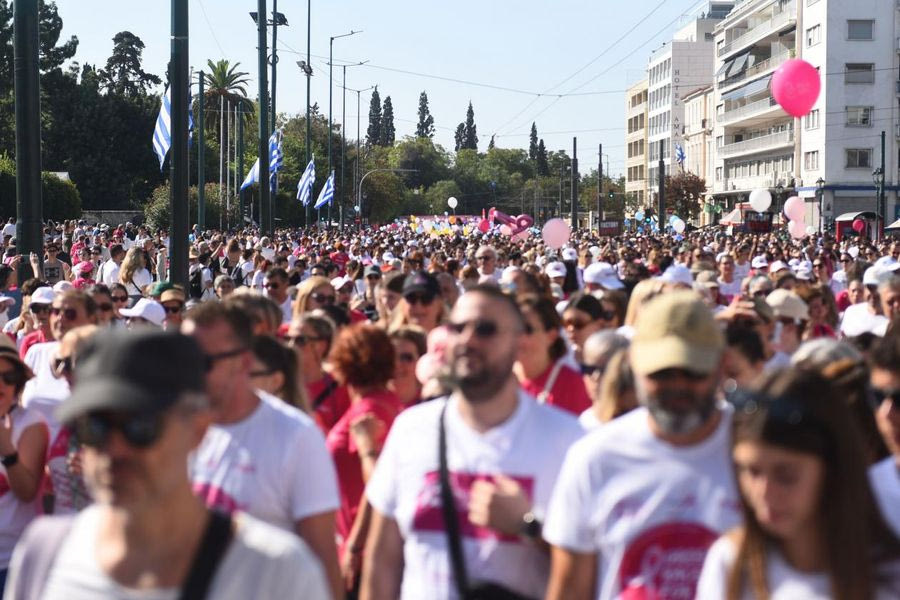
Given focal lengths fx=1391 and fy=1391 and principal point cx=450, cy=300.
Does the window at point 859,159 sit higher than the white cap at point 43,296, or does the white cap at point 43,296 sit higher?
the window at point 859,159

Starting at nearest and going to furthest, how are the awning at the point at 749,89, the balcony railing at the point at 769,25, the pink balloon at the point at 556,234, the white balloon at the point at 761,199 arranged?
1. the pink balloon at the point at 556,234
2. the white balloon at the point at 761,199
3. the balcony railing at the point at 769,25
4. the awning at the point at 749,89

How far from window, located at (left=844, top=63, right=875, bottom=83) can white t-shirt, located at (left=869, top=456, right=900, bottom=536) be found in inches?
2890

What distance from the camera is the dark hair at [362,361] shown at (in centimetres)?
581

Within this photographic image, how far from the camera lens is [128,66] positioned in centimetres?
11025

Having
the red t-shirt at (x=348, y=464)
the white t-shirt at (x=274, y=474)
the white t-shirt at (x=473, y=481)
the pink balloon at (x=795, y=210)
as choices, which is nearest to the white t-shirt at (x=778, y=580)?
the white t-shirt at (x=473, y=481)

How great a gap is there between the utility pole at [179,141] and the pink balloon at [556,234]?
1316cm

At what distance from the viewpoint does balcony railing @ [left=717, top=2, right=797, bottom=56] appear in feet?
261

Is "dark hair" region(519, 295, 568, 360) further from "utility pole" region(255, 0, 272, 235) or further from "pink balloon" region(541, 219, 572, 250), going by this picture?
"utility pole" region(255, 0, 272, 235)

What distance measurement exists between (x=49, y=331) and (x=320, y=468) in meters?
5.47

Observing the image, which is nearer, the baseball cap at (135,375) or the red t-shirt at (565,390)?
the baseball cap at (135,375)

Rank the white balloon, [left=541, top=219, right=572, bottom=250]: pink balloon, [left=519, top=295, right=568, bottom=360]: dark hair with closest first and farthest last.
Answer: [left=519, top=295, right=568, bottom=360]: dark hair < [left=541, top=219, right=572, bottom=250]: pink balloon < the white balloon

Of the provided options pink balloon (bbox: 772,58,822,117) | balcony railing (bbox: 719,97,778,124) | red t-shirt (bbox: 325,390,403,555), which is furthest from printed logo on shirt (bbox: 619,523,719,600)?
balcony railing (bbox: 719,97,778,124)

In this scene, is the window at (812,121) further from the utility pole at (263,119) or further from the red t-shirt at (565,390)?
the red t-shirt at (565,390)

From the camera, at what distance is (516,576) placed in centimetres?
402
